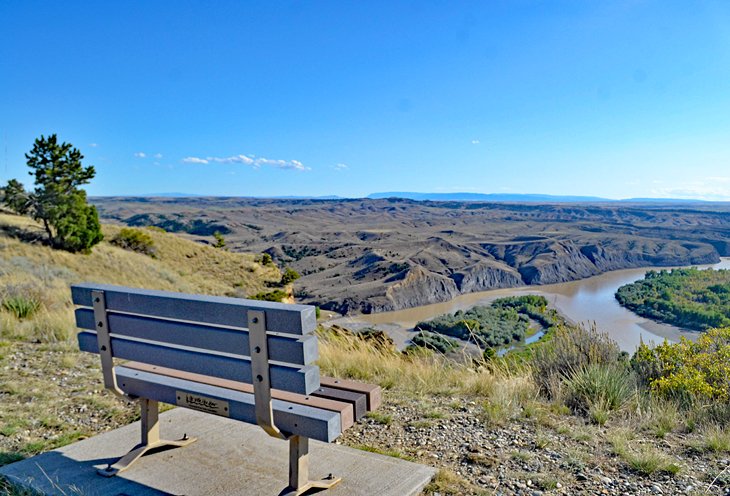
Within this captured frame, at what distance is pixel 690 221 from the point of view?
104062 millimetres

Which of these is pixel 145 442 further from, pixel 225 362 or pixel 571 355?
pixel 571 355

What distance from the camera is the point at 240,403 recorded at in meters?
2.48

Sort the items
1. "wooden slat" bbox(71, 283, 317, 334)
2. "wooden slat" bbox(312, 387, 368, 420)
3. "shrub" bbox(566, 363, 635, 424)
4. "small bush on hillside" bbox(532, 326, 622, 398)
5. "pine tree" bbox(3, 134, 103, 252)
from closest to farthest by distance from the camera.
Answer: "wooden slat" bbox(71, 283, 317, 334) < "wooden slat" bbox(312, 387, 368, 420) < "shrub" bbox(566, 363, 635, 424) < "small bush on hillside" bbox(532, 326, 622, 398) < "pine tree" bbox(3, 134, 103, 252)

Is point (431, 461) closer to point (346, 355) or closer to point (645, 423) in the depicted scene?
point (645, 423)

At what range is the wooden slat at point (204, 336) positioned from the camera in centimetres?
215

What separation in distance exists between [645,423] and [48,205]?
84.3ft

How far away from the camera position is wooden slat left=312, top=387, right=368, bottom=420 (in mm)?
2463

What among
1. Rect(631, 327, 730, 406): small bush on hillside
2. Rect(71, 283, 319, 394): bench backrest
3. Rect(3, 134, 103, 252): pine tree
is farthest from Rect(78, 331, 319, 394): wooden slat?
Rect(3, 134, 103, 252): pine tree

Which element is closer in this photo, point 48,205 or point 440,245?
point 48,205

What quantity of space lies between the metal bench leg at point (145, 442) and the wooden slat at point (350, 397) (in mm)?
1062

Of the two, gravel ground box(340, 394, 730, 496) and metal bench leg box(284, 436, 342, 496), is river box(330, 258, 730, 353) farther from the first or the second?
metal bench leg box(284, 436, 342, 496)

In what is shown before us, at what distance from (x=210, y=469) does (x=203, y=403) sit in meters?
0.61

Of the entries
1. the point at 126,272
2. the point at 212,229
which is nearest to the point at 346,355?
the point at 126,272

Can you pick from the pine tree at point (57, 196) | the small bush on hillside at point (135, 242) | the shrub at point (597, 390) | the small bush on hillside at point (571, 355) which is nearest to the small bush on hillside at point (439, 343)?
the small bush on hillside at point (571, 355)
